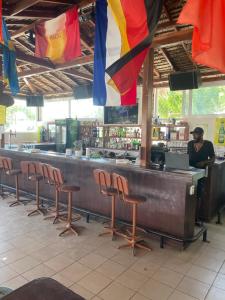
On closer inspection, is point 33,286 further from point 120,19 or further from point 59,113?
point 59,113

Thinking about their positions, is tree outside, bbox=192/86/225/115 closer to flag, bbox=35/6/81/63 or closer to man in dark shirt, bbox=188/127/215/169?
man in dark shirt, bbox=188/127/215/169

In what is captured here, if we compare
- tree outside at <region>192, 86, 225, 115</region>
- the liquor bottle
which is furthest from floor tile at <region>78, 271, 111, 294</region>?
tree outside at <region>192, 86, 225, 115</region>

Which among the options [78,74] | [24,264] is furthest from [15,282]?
[78,74]

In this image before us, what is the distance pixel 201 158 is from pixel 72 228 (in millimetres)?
2550

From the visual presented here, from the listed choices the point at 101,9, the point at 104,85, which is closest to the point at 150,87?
the point at 104,85

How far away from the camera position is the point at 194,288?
2689mm

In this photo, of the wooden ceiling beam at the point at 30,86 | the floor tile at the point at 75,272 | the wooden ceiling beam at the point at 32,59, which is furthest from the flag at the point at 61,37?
the wooden ceiling beam at the point at 30,86

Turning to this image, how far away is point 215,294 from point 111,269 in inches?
46.6

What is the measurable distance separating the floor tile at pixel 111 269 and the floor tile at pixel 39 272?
1.91ft

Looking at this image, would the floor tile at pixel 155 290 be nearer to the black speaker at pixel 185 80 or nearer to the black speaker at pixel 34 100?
Result: the black speaker at pixel 185 80

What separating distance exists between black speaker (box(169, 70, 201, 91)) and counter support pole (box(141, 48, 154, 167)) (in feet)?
9.62

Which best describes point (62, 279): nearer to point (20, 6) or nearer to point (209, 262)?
point (209, 262)

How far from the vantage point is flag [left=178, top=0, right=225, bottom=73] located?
7.35 ft

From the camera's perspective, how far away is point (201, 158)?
4.39 m
